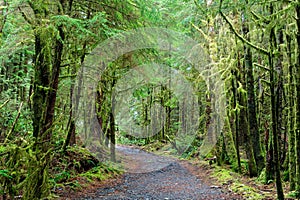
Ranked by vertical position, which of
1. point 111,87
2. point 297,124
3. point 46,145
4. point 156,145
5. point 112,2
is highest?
point 112,2

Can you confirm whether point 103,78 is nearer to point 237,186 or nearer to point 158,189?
point 158,189

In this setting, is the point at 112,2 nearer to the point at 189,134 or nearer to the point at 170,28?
the point at 170,28

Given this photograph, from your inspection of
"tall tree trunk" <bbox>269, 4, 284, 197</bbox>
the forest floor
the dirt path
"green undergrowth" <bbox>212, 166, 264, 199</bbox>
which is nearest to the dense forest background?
"tall tree trunk" <bbox>269, 4, 284, 197</bbox>

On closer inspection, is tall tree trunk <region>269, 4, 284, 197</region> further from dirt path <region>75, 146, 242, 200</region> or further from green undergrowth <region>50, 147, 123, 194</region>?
green undergrowth <region>50, 147, 123, 194</region>

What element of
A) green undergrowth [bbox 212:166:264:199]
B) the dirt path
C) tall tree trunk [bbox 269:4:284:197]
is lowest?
the dirt path

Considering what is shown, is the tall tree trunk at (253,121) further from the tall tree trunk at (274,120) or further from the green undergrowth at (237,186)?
the tall tree trunk at (274,120)

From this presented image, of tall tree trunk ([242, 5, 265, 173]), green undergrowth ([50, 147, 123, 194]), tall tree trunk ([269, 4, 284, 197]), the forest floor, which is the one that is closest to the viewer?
tall tree trunk ([269, 4, 284, 197])

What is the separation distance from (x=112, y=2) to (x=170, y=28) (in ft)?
13.3

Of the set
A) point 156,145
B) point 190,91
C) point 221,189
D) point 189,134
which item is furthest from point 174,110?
point 221,189

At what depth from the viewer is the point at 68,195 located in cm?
663

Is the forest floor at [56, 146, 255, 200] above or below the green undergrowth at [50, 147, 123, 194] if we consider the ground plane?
below

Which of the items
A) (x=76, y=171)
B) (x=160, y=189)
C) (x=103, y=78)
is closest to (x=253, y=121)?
(x=160, y=189)

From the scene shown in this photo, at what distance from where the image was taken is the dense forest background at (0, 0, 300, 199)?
4938 mm

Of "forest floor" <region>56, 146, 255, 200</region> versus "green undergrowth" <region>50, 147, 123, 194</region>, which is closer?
"forest floor" <region>56, 146, 255, 200</region>
